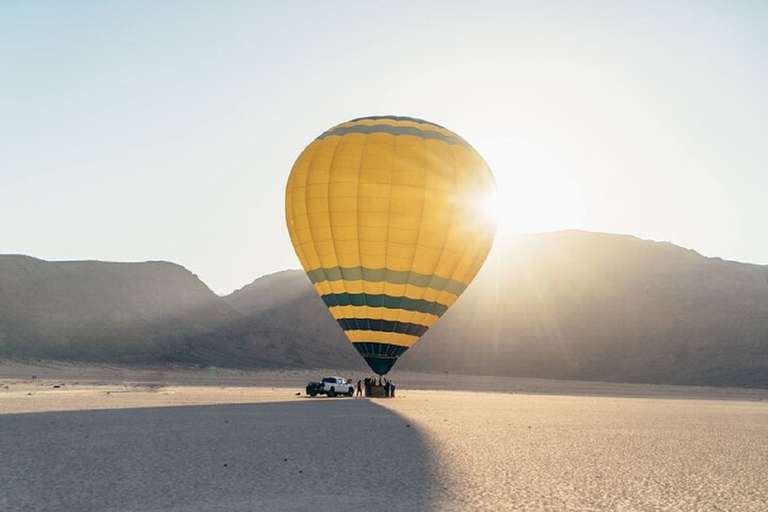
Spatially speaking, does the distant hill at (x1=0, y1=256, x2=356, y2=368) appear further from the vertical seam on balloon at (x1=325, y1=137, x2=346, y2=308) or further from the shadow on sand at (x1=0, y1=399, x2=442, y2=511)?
the shadow on sand at (x1=0, y1=399, x2=442, y2=511)

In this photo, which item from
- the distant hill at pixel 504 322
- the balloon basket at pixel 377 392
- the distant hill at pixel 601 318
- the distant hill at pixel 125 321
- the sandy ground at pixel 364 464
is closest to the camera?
the sandy ground at pixel 364 464

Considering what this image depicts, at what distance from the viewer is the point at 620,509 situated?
40.5 ft

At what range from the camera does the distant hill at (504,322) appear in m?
129

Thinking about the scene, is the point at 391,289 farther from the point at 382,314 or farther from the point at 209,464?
the point at 209,464

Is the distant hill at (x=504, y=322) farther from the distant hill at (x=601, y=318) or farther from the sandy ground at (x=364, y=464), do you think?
the sandy ground at (x=364, y=464)

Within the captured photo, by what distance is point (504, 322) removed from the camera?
164375 millimetres

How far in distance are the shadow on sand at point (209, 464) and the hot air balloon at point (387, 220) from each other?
661 inches

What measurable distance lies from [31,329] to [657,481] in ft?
415

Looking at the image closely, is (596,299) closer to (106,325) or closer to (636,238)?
(636,238)

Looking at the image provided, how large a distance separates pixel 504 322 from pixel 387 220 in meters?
124

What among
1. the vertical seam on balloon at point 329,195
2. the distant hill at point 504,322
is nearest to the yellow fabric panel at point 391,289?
the vertical seam on balloon at point 329,195

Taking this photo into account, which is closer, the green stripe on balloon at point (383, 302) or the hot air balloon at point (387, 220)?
the hot air balloon at point (387, 220)

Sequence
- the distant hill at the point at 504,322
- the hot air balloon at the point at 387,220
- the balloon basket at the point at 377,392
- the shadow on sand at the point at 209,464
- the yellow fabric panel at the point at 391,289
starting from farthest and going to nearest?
the distant hill at the point at 504,322, the balloon basket at the point at 377,392, the yellow fabric panel at the point at 391,289, the hot air balloon at the point at 387,220, the shadow on sand at the point at 209,464

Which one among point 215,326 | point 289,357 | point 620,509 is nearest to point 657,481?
point 620,509
